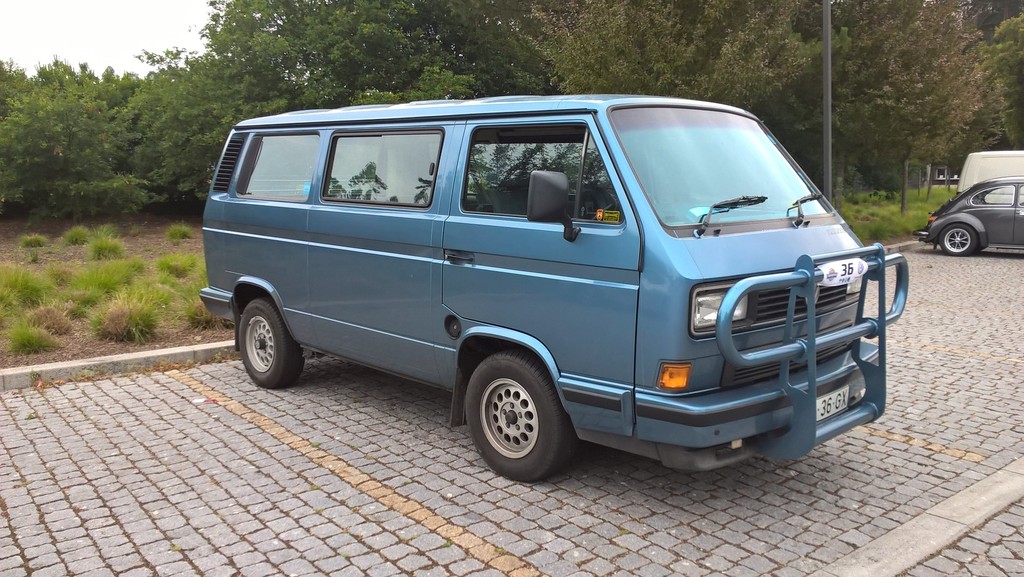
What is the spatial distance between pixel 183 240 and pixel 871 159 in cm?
1848

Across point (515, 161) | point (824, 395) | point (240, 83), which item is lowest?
point (824, 395)

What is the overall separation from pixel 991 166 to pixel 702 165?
1941cm

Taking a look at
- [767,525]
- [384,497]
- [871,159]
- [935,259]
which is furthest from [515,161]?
[871,159]

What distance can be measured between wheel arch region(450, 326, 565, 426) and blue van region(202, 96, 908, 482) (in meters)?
0.01

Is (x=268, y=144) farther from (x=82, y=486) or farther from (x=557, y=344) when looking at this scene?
(x=557, y=344)

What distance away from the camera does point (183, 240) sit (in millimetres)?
17406

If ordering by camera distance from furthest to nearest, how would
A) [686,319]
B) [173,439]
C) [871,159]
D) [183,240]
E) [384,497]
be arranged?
[871,159] → [183,240] → [173,439] → [384,497] → [686,319]

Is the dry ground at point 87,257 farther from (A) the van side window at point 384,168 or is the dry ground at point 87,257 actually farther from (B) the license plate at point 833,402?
(B) the license plate at point 833,402

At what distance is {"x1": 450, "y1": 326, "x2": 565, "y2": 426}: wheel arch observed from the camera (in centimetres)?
444

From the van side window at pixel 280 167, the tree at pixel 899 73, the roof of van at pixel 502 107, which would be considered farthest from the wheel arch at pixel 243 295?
the tree at pixel 899 73

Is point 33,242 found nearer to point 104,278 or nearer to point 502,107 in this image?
point 104,278

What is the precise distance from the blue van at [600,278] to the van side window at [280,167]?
33 cm

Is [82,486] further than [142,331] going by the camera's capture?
No

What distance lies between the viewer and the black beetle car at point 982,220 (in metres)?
16.1
